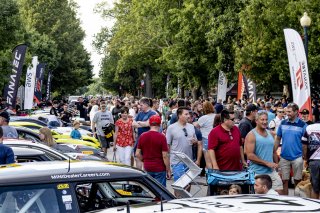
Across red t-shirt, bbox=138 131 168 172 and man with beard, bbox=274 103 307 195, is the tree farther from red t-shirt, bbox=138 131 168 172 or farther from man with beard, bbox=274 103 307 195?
red t-shirt, bbox=138 131 168 172

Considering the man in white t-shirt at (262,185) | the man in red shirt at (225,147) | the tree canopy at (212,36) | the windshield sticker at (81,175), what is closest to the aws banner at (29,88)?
the tree canopy at (212,36)

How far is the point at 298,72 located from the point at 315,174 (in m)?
9.29

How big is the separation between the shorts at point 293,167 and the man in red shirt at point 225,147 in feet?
4.69

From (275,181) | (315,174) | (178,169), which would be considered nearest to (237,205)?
(275,181)

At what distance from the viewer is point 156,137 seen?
37.9ft

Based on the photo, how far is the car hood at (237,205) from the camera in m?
4.21

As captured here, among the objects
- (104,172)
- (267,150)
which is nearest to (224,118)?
(267,150)

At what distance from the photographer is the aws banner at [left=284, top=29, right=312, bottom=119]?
19.6 meters

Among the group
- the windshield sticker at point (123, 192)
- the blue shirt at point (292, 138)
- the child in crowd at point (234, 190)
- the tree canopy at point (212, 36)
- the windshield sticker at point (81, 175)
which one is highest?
the tree canopy at point (212, 36)

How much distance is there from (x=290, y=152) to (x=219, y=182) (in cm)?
282

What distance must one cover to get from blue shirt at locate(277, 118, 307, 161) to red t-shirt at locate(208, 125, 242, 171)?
1.38 m

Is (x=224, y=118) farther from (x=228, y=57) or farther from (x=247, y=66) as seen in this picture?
(x=228, y=57)

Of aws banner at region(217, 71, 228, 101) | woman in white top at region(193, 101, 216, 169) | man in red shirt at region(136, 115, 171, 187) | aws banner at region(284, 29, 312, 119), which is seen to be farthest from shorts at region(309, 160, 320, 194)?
aws banner at region(217, 71, 228, 101)

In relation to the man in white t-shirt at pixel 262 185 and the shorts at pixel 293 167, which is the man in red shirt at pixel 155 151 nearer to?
the shorts at pixel 293 167
